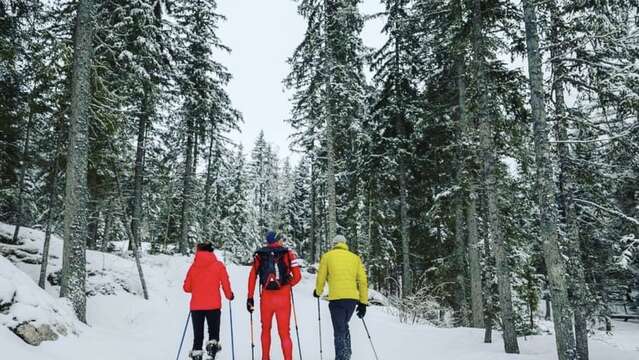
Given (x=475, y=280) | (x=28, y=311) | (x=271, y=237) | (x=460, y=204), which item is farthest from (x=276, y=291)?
(x=460, y=204)

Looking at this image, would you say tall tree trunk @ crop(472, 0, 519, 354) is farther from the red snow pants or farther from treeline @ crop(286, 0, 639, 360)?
the red snow pants

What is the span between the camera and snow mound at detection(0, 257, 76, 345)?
22.3ft

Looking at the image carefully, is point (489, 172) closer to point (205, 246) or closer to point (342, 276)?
point (342, 276)

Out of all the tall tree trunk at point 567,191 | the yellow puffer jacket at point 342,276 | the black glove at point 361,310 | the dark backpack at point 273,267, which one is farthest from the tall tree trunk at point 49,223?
the tall tree trunk at point 567,191

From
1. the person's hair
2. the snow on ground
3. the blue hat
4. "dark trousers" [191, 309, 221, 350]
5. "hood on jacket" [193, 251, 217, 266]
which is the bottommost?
the snow on ground

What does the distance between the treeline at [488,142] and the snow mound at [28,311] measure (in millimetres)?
9619

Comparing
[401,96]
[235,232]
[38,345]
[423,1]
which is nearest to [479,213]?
[401,96]

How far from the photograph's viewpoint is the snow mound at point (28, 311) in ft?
22.3

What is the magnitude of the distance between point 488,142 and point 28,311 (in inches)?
425

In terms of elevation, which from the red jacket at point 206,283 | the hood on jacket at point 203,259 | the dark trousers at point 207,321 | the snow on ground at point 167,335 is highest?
the hood on jacket at point 203,259

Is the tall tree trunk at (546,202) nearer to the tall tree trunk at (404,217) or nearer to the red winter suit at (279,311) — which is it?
→ the red winter suit at (279,311)

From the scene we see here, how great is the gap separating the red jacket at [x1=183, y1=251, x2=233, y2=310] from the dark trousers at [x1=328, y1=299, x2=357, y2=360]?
1992 millimetres

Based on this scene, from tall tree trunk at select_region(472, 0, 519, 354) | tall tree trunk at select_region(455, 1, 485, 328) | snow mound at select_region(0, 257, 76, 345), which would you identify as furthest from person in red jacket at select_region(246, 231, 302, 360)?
tall tree trunk at select_region(455, 1, 485, 328)

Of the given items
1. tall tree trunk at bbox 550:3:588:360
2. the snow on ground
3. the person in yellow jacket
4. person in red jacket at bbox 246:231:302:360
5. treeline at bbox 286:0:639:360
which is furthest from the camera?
tall tree trunk at bbox 550:3:588:360
